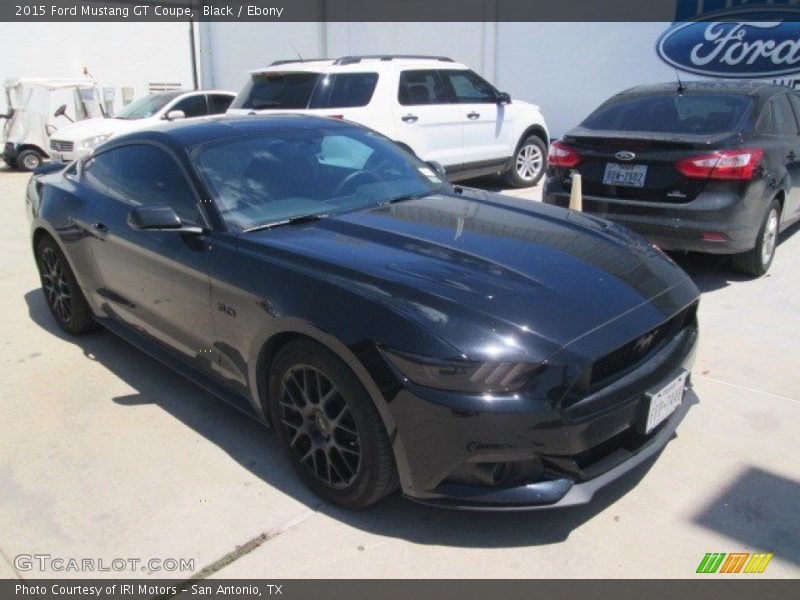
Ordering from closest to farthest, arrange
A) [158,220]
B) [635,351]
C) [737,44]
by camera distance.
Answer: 1. [635,351]
2. [158,220]
3. [737,44]

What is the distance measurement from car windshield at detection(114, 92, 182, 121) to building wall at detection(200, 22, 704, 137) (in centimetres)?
577

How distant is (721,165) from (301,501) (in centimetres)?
393

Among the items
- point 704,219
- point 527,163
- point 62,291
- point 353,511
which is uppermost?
point 704,219

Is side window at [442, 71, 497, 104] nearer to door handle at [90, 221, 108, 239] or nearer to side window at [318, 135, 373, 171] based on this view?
side window at [318, 135, 373, 171]

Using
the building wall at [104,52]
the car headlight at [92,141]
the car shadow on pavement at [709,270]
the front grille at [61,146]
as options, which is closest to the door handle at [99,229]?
the car shadow on pavement at [709,270]

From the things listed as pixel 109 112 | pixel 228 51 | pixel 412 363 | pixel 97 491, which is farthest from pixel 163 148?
pixel 228 51

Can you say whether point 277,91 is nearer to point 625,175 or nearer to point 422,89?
point 422,89

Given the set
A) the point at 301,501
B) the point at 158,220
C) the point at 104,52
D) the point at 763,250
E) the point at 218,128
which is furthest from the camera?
the point at 104,52

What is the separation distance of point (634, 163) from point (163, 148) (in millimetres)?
3498

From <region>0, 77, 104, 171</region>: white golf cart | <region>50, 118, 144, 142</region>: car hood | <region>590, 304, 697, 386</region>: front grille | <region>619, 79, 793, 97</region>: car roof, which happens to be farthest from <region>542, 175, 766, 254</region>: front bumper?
<region>0, 77, 104, 171</region>: white golf cart

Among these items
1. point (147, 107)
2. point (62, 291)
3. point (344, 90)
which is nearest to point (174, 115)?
point (147, 107)

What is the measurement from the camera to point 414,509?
2.95 m

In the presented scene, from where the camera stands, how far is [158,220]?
3.35m

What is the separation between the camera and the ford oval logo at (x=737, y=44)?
10.6 metres
